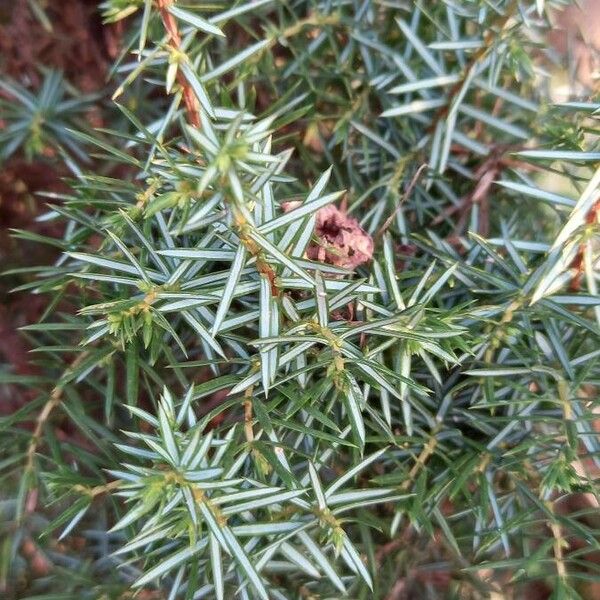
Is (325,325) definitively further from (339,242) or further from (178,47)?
(178,47)

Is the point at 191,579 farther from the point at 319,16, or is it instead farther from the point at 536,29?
the point at 536,29

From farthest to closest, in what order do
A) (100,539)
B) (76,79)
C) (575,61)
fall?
(76,79), (575,61), (100,539)

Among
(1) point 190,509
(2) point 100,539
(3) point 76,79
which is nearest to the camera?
(1) point 190,509

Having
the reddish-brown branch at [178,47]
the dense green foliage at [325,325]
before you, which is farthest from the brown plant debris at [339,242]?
the reddish-brown branch at [178,47]

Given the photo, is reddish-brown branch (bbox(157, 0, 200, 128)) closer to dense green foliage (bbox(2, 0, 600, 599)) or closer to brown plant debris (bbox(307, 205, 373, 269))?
dense green foliage (bbox(2, 0, 600, 599))

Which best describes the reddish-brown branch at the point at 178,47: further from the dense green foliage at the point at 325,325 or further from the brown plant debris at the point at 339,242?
the brown plant debris at the point at 339,242

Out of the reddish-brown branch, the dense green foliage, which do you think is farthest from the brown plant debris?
the reddish-brown branch

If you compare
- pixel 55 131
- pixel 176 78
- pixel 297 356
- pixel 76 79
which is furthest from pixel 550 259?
pixel 76 79

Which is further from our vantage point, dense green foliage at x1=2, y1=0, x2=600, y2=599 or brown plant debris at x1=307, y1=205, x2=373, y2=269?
brown plant debris at x1=307, y1=205, x2=373, y2=269
